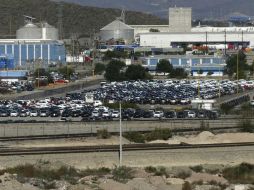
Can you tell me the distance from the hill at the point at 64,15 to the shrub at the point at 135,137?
97.0 m

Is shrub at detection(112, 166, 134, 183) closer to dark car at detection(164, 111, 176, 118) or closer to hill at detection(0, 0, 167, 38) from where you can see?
dark car at detection(164, 111, 176, 118)

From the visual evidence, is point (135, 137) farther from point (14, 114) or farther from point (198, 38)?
point (198, 38)

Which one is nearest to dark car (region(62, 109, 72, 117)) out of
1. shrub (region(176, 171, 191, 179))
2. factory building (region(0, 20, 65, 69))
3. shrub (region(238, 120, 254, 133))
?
shrub (region(238, 120, 254, 133))

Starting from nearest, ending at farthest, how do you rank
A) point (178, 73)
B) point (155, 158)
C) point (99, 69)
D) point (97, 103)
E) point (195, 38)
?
point (155, 158) → point (97, 103) → point (178, 73) → point (99, 69) → point (195, 38)

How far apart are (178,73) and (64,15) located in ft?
247

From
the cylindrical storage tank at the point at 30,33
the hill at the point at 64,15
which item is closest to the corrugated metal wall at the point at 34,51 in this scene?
the cylindrical storage tank at the point at 30,33

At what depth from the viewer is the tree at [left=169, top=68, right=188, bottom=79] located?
64.9 meters

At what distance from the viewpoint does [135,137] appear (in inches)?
1105

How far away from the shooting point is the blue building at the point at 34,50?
79375 mm

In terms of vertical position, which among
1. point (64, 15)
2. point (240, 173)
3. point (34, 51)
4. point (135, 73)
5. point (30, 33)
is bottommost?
point (240, 173)

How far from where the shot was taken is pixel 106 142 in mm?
27328

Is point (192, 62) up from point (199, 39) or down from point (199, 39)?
down

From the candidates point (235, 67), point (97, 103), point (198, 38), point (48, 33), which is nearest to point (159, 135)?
point (97, 103)

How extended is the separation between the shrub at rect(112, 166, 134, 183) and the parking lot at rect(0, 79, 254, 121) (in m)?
13.6
